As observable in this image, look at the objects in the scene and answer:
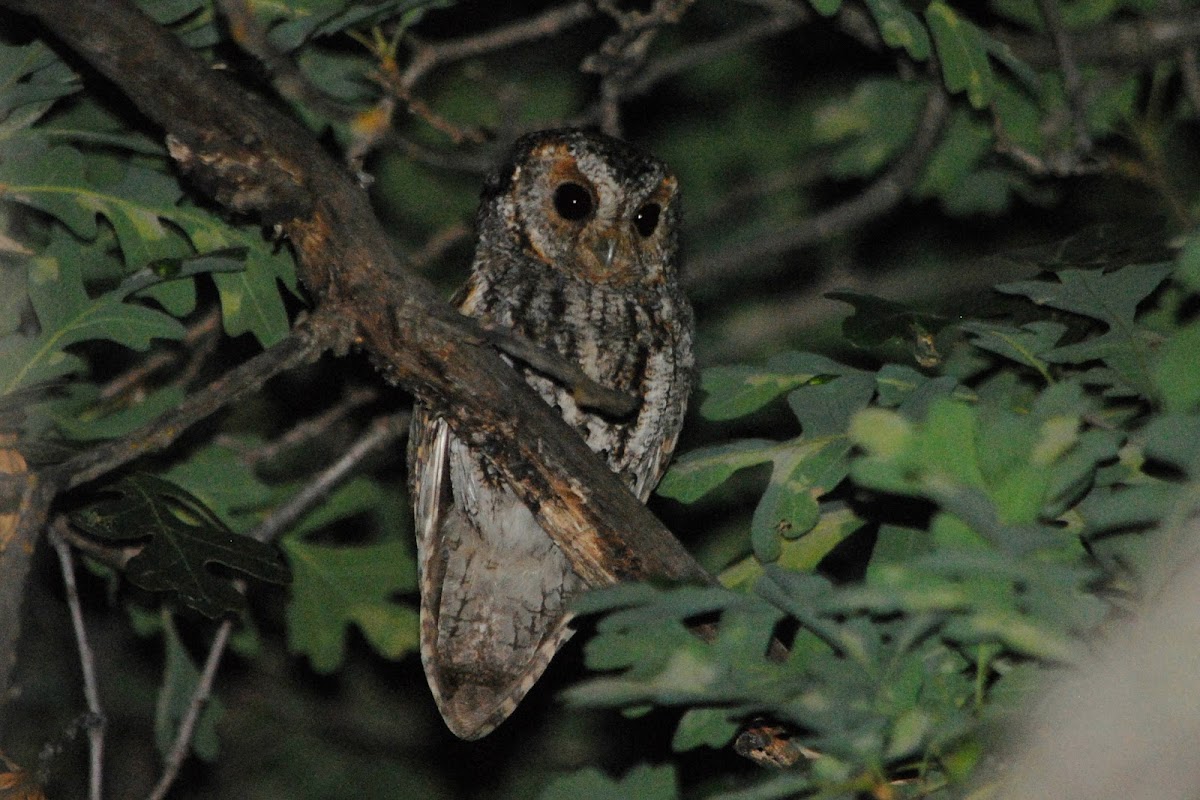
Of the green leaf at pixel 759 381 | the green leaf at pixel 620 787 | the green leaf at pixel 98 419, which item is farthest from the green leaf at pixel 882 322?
the green leaf at pixel 98 419

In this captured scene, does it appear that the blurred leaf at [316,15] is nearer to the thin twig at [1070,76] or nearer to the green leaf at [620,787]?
the green leaf at [620,787]

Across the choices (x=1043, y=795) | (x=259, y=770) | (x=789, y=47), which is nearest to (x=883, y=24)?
(x=1043, y=795)

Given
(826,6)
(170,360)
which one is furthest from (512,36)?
(826,6)

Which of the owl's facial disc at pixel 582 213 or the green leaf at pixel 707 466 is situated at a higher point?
the owl's facial disc at pixel 582 213

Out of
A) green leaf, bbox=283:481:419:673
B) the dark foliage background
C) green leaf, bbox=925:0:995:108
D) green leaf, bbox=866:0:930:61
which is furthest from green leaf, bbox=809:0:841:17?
green leaf, bbox=283:481:419:673

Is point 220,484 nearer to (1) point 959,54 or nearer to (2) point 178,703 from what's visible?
(2) point 178,703

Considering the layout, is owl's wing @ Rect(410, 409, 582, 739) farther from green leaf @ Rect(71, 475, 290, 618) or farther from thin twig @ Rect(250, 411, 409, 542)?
green leaf @ Rect(71, 475, 290, 618)
